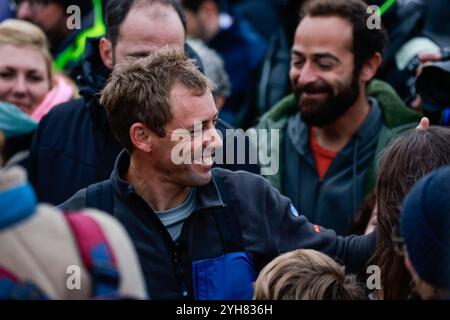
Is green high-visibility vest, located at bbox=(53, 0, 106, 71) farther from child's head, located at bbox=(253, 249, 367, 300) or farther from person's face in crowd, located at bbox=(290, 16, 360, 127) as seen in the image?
child's head, located at bbox=(253, 249, 367, 300)

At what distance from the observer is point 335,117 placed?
5125 millimetres

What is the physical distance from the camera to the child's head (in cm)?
291

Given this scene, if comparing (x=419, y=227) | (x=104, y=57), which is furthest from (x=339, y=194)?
(x=419, y=227)

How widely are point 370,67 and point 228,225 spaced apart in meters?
2.09

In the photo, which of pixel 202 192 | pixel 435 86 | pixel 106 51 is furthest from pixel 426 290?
pixel 106 51

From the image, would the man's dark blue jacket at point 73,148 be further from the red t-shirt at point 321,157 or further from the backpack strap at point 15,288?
the backpack strap at point 15,288

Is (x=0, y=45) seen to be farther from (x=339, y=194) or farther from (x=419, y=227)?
(x=419, y=227)

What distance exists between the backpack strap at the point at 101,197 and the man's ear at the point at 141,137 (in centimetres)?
17

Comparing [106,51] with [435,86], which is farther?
[106,51]

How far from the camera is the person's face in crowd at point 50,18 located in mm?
6847

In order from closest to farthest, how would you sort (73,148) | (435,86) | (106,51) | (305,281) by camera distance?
(305,281) < (73,148) < (435,86) < (106,51)

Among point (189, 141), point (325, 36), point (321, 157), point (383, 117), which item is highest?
point (325, 36)

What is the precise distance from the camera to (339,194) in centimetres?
491

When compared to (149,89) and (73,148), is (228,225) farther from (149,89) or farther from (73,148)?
(73,148)
